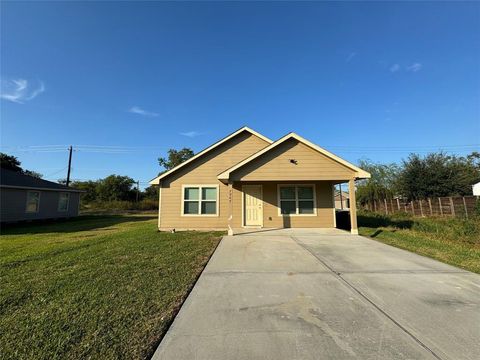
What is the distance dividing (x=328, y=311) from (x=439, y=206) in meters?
20.6

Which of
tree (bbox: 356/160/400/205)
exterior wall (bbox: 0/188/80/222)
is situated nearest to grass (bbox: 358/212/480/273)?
tree (bbox: 356/160/400/205)

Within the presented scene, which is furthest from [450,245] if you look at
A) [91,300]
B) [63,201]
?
[63,201]

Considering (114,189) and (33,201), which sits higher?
(114,189)

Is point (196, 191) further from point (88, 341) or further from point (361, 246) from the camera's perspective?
point (88, 341)

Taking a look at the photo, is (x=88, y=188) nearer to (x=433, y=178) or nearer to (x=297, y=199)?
(x=297, y=199)

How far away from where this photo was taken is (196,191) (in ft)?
43.5

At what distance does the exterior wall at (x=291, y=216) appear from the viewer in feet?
41.6

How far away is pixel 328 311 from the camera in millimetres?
3551

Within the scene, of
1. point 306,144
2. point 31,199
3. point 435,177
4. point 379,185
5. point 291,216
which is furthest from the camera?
point 379,185

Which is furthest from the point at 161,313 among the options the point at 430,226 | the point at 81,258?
the point at 430,226

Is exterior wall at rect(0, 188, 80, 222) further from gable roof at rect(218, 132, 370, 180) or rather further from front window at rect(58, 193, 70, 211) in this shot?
gable roof at rect(218, 132, 370, 180)

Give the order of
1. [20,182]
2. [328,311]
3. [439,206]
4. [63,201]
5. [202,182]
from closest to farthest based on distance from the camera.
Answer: [328,311], [202,182], [20,182], [439,206], [63,201]

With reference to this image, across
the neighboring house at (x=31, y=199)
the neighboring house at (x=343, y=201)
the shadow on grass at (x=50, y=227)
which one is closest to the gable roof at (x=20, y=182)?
the neighboring house at (x=31, y=199)

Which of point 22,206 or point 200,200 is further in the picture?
point 22,206
